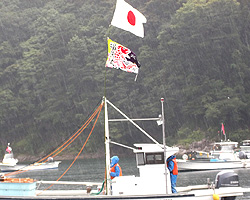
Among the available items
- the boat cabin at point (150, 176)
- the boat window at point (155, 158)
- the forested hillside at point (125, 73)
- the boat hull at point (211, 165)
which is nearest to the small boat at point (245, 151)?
the boat hull at point (211, 165)

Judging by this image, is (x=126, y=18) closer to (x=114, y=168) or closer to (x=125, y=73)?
(x=114, y=168)

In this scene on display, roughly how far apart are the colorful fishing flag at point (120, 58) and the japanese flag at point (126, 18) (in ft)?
3.00

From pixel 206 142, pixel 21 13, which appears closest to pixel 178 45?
pixel 206 142

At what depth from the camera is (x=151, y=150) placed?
26094 millimetres

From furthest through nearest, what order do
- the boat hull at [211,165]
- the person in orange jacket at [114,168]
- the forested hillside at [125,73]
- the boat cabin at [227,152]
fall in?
the forested hillside at [125,73], the boat cabin at [227,152], the boat hull at [211,165], the person in orange jacket at [114,168]

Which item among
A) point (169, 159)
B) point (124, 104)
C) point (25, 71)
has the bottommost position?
point (169, 159)

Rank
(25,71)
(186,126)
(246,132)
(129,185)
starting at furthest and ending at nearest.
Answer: (25,71) < (186,126) < (246,132) < (129,185)

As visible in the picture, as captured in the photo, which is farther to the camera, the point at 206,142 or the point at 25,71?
the point at 25,71

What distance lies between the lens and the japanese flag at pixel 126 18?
2599 cm

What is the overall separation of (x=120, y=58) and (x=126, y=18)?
1.90 meters

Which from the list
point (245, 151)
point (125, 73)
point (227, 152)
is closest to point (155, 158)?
point (227, 152)

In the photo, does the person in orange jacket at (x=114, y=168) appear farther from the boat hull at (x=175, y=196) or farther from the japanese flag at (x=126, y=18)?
the japanese flag at (x=126, y=18)

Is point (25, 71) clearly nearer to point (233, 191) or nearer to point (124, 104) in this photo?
point (124, 104)

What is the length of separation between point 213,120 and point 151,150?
6110 centimetres
